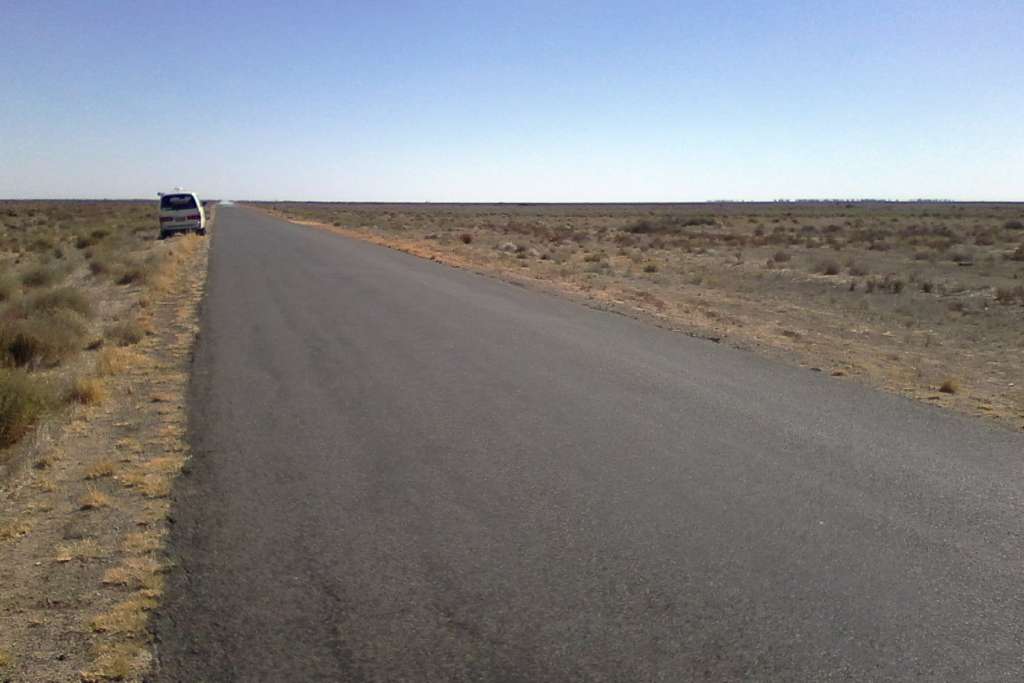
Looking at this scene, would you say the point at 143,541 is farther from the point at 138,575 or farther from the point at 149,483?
the point at 149,483

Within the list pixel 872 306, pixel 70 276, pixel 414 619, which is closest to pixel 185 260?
pixel 70 276

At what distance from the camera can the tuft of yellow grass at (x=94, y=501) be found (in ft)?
21.8

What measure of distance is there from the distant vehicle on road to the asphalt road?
37.1 m

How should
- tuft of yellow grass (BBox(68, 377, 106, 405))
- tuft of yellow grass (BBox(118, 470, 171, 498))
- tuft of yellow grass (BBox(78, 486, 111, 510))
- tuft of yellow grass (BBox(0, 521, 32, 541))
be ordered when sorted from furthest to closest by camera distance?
tuft of yellow grass (BBox(68, 377, 106, 405))
tuft of yellow grass (BBox(118, 470, 171, 498))
tuft of yellow grass (BBox(78, 486, 111, 510))
tuft of yellow grass (BBox(0, 521, 32, 541))

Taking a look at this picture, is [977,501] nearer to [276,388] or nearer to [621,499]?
[621,499]

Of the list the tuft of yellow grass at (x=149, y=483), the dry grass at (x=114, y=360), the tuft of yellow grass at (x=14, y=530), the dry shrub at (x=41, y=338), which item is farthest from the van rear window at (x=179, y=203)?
the tuft of yellow grass at (x=14, y=530)

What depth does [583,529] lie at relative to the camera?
601 cm

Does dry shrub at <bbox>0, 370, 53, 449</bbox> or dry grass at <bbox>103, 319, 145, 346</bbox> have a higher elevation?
dry shrub at <bbox>0, 370, 53, 449</bbox>

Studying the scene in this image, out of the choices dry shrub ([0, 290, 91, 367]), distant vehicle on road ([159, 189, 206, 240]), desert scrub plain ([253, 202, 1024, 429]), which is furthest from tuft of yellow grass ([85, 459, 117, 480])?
distant vehicle on road ([159, 189, 206, 240])

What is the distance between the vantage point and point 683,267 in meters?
39.3

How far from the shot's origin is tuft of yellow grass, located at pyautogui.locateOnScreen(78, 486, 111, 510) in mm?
6648

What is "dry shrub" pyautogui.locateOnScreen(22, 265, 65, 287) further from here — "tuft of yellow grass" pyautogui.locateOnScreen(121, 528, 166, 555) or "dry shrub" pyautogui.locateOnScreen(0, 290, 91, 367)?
"tuft of yellow grass" pyautogui.locateOnScreen(121, 528, 166, 555)

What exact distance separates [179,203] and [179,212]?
58 cm

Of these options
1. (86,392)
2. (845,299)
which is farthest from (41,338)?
(845,299)
